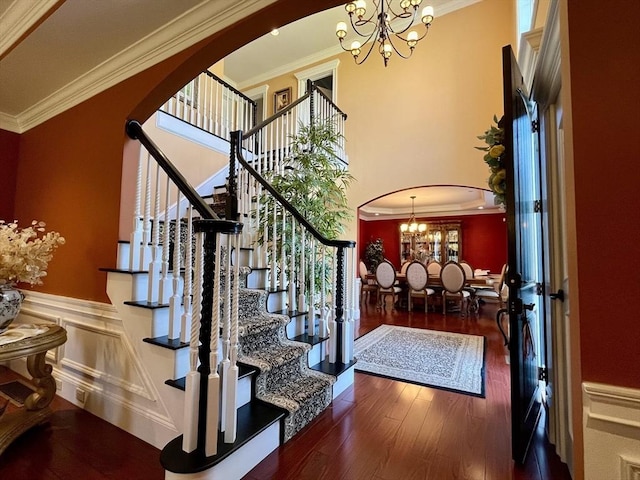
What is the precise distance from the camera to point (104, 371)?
2006 millimetres

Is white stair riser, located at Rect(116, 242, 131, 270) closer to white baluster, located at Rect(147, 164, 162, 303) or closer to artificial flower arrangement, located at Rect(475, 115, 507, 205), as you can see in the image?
white baluster, located at Rect(147, 164, 162, 303)

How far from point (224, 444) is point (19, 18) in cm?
283

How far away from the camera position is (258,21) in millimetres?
1526

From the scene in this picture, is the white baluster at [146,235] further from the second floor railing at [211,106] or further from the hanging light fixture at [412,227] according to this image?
the hanging light fixture at [412,227]

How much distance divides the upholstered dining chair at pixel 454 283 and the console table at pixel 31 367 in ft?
17.4

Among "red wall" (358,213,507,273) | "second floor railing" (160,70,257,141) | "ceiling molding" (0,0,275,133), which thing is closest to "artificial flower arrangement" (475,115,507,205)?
"ceiling molding" (0,0,275,133)

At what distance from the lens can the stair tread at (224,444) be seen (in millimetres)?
1251

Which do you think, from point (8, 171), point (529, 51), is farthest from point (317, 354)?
point (8, 171)

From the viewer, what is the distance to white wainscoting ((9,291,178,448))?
1750 millimetres

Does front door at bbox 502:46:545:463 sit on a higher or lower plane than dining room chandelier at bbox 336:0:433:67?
lower

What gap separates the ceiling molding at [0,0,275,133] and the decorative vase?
1.51 m

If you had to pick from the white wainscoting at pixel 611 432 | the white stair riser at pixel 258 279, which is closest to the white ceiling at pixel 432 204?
the white stair riser at pixel 258 279

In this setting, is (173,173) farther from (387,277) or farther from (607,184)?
(387,277)

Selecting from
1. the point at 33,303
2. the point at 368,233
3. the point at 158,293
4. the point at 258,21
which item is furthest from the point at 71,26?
the point at 368,233
